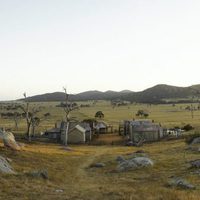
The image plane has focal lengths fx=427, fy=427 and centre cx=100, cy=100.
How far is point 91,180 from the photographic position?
125 ft

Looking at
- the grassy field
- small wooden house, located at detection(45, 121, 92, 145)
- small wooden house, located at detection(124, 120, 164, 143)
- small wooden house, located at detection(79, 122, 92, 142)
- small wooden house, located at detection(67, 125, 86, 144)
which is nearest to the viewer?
the grassy field

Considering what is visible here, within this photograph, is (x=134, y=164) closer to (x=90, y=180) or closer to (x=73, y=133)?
(x=90, y=180)

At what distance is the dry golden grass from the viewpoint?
2689 cm

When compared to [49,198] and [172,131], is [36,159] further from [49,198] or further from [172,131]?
[172,131]

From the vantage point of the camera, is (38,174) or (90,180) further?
(90,180)

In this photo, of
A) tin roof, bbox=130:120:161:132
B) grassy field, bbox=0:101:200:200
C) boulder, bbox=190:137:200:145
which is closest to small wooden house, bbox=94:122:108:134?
tin roof, bbox=130:120:161:132

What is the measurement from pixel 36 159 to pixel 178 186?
21912 millimetres

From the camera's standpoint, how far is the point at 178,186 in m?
31.8

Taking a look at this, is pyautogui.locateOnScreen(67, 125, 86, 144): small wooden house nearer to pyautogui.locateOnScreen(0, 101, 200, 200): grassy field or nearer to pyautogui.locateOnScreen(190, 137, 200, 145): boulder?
pyautogui.locateOnScreen(190, 137, 200, 145): boulder

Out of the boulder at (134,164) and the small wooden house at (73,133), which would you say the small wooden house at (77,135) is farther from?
the boulder at (134,164)

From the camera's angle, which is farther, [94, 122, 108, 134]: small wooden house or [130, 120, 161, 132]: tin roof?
[94, 122, 108, 134]: small wooden house

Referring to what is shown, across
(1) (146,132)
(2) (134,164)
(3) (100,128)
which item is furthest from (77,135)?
(2) (134,164)

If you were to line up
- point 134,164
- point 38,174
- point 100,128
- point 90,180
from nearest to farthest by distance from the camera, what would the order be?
point 38,174 < point 90,180 < point 134,164 < point 100,128

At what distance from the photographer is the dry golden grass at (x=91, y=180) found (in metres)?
26.9
